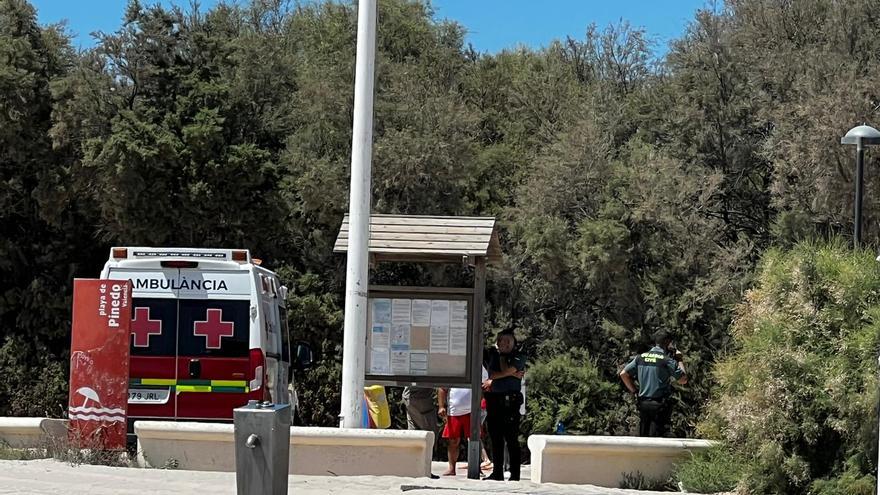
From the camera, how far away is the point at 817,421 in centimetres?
1084

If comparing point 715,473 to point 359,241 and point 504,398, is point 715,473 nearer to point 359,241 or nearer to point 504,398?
point 504,398

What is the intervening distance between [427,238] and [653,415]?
137 inches

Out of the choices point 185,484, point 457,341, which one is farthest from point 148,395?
point 457,341

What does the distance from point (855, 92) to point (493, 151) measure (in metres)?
7.54

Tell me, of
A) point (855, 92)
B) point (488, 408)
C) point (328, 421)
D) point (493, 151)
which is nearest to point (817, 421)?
point (488, 408)

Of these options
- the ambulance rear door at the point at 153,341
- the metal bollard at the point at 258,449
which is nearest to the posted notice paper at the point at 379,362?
the ambulance rear door at the point at 153,341

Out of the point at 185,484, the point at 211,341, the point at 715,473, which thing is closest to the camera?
the point at 185,484

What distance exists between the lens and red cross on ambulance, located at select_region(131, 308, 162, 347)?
43.5 feet

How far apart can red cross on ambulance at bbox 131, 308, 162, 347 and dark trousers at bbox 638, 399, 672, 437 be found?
18.1ft

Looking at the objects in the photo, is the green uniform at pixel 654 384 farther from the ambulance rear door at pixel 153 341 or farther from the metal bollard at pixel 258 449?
the metal bollard at pixel 258 449

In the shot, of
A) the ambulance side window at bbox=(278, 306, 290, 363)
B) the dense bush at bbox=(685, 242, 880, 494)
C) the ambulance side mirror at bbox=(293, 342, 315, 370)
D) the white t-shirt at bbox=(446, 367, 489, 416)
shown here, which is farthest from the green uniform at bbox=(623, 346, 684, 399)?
the ambulance side window at bbox=(278, 306, 290, 363)

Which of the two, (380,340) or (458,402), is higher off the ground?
(380,340)

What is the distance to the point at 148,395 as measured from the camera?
1325 centimetres

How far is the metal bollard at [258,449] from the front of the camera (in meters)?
8.01
